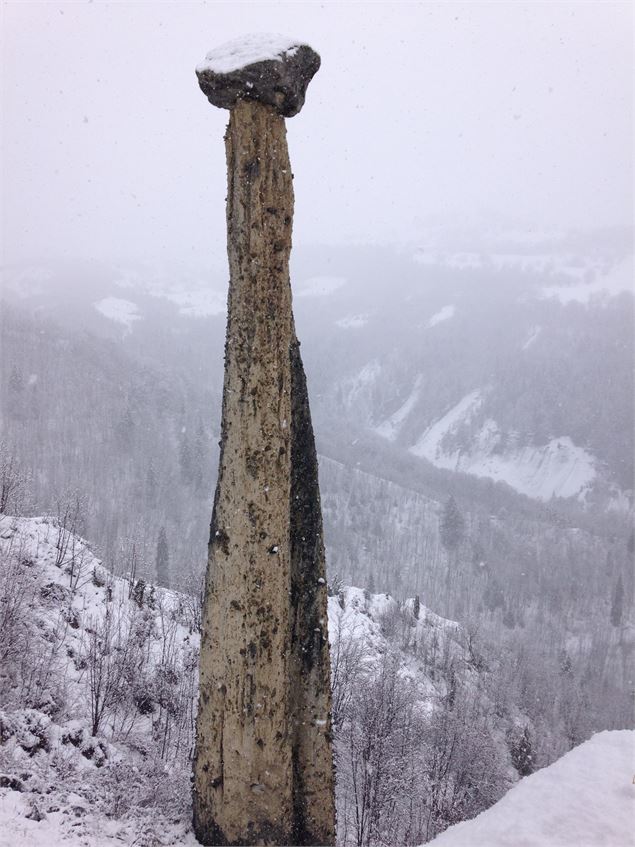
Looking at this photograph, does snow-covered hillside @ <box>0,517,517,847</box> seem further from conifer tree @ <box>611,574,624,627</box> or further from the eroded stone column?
conifer tree @ <box>611,574,624,627</box>

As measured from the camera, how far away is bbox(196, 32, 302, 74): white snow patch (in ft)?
21.0

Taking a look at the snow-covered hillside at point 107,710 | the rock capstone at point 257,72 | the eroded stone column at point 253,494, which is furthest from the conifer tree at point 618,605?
the rock capstone at point 257,72

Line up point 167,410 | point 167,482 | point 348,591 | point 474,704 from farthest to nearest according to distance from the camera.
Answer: point 167,410, point 167,482, point 348,591, point 474,704

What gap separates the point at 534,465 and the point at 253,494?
610 ft

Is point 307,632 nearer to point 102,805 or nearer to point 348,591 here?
point 102,805

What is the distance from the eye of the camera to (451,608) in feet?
305

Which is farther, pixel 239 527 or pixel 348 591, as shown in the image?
pixel 348 591

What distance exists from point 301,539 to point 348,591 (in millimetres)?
49188

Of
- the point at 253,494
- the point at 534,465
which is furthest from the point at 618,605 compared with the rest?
the point at 253,494

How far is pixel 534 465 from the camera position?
181250 millimetres

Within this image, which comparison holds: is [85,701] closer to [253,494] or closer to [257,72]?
[253,494]

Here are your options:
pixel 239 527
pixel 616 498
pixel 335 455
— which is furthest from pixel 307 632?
pixel 616 498

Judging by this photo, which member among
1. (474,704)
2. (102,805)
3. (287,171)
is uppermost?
(287,171)

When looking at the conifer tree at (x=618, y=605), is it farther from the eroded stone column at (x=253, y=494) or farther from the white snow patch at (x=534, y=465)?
Answer: the eroded stone column at (x=253, y=494)
